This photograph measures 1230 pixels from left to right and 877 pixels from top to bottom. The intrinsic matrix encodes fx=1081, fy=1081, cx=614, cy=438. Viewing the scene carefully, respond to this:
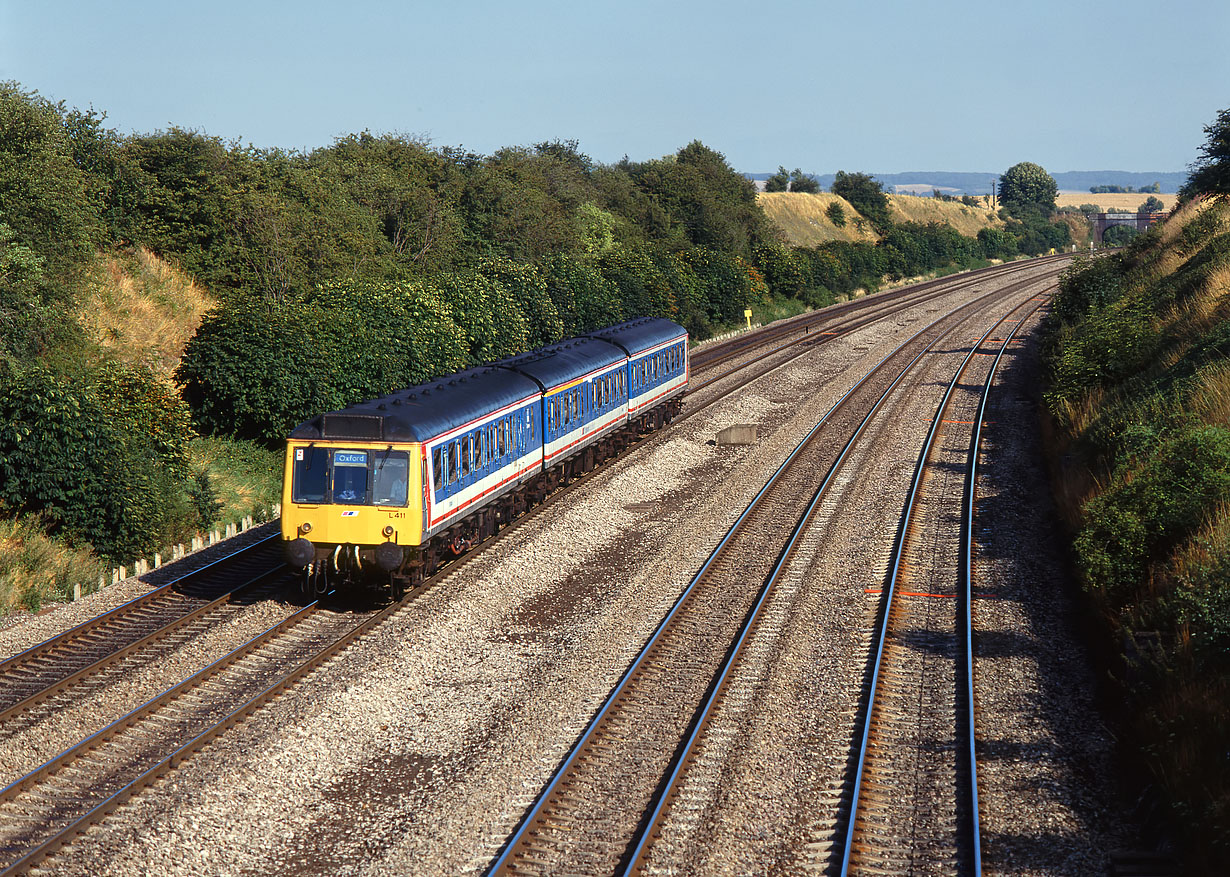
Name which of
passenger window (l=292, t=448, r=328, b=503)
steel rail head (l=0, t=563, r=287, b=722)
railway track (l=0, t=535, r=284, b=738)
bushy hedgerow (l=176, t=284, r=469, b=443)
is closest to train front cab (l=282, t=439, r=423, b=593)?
passenger window (l=292, t=448, r=328, b=503)

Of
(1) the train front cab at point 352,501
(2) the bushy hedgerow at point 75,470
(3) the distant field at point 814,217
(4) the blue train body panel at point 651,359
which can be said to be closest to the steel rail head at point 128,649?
(1) the train front cab at point 352,501

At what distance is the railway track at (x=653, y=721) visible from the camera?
10.7m

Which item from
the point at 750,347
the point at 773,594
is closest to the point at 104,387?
the point at 773,594

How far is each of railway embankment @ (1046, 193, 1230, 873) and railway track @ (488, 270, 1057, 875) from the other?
5.11 m

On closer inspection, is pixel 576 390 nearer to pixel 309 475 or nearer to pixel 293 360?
pixel 293 360

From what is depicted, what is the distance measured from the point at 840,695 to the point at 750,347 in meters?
40.8

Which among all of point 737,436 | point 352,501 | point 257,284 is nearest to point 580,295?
point 257,284

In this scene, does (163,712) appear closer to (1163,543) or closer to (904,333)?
(1163,543)

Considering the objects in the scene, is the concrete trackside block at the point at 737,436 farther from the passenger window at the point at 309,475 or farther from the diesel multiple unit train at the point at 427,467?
the passenger window at the point at 309,475

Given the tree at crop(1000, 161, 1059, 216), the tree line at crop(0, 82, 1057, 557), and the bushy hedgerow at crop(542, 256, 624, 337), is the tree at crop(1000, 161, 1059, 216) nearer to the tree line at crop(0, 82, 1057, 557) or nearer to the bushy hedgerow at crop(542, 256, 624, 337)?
the tree line at crop(0, 82, 1057, 557)

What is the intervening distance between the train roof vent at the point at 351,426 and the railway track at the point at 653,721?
221 inches

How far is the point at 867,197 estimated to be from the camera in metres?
129

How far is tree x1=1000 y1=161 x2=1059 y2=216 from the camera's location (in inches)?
6619

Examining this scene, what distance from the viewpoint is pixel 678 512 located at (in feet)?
80.9
